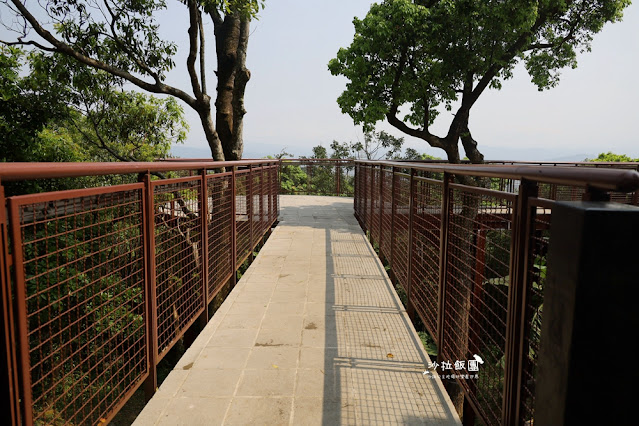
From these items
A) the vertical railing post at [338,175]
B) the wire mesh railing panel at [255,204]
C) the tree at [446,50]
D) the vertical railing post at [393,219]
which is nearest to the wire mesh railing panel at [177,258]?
the vertical railing post at [393,219]

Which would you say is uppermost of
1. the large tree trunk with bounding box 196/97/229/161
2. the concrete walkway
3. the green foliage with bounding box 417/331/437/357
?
the large tree trunk with bounding box 196/97/229/161

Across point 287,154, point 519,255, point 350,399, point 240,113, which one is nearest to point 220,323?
point 350,399

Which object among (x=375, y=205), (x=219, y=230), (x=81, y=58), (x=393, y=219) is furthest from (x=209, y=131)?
(x=393, y=219)

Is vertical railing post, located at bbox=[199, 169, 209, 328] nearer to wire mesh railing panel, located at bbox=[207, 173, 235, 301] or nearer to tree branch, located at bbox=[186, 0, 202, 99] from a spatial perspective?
wire mesh railing panel, located at bbox=[207, 173, 235, 301]

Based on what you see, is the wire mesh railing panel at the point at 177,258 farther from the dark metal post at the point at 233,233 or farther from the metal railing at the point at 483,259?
the metal railing at the point at 483,259

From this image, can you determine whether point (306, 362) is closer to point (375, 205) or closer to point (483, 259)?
point (483, 259)

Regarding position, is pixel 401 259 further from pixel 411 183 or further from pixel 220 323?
pixel 220 323

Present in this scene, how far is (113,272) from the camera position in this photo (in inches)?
78.9

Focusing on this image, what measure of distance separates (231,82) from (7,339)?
878cm

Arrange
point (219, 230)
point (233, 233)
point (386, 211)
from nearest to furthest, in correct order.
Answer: point (219, 230) → point (233, 233) → point (386, 211)

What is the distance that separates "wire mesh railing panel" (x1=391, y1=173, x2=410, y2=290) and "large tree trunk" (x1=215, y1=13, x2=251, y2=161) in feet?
18.5

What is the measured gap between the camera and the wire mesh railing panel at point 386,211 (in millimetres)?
5355

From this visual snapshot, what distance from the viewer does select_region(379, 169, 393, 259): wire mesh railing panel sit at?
5.36 m

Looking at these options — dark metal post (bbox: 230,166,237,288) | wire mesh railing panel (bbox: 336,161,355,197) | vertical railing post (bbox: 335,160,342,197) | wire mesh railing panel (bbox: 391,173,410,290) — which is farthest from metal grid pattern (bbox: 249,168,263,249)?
vertical railing post (bbox: 335,160,342,197)
